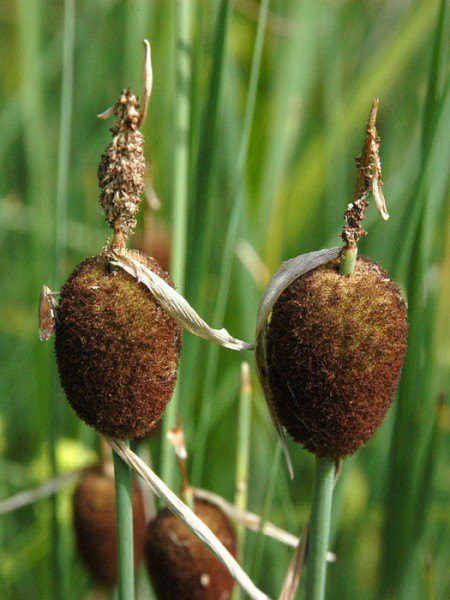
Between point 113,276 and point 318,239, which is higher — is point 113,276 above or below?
below

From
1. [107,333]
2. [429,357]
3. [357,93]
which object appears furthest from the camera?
[357,93]

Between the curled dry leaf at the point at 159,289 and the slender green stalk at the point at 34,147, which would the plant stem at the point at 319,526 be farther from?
the slender green stalk at the point at 34,147

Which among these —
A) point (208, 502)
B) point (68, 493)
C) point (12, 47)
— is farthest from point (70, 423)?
point (12, 47)

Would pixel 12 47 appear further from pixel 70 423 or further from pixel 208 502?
pixel 208 502

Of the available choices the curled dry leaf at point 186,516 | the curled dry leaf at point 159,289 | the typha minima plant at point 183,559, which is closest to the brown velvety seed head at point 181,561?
the typha minima plant at point 183,559

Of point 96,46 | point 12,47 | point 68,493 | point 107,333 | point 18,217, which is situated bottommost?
point 68,493

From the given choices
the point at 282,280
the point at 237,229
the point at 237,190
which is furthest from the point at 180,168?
the point at 282,280

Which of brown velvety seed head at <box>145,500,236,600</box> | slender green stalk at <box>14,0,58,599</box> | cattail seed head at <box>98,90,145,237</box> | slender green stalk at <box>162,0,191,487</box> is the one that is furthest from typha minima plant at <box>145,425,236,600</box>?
slender green stalk at <box>14,0,58,599</box>
